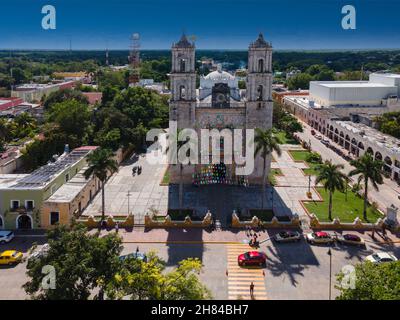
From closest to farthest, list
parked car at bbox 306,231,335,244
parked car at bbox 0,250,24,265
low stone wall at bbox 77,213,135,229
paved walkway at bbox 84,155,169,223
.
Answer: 1. parked car at bbox 0,250,24,265
2. parked car at bbox 306,231,335,244
3. low stone wall at bbox 77,213,135,229
4. paved walkway at bbox 84,155,169,223

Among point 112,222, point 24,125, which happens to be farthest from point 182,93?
point 24,125

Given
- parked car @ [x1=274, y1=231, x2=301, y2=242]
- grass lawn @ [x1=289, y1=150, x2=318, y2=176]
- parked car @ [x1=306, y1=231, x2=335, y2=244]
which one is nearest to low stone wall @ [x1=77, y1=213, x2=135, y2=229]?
parked car @ [x1=274, y1=231, x2=301, y2=242]

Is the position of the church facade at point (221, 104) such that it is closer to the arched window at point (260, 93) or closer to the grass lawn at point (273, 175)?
the arched window at point (260, 93)

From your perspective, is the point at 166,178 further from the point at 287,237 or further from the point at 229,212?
the point at 287,237

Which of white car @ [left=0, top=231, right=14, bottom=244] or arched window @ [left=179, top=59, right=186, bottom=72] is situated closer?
white car @ [left=0, top=231, right=14, bottom=244]

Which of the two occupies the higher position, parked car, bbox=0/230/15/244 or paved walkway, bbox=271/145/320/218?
paved walkway, bbox=271/145/320/218

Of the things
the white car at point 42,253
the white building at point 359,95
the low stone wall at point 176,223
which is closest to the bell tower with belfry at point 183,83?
the low stone wall at point 176,223

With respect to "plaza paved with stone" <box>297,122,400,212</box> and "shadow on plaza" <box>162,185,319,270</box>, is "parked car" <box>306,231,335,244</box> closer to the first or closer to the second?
"shadow on plaza" <box>162,185,319,270</box>
